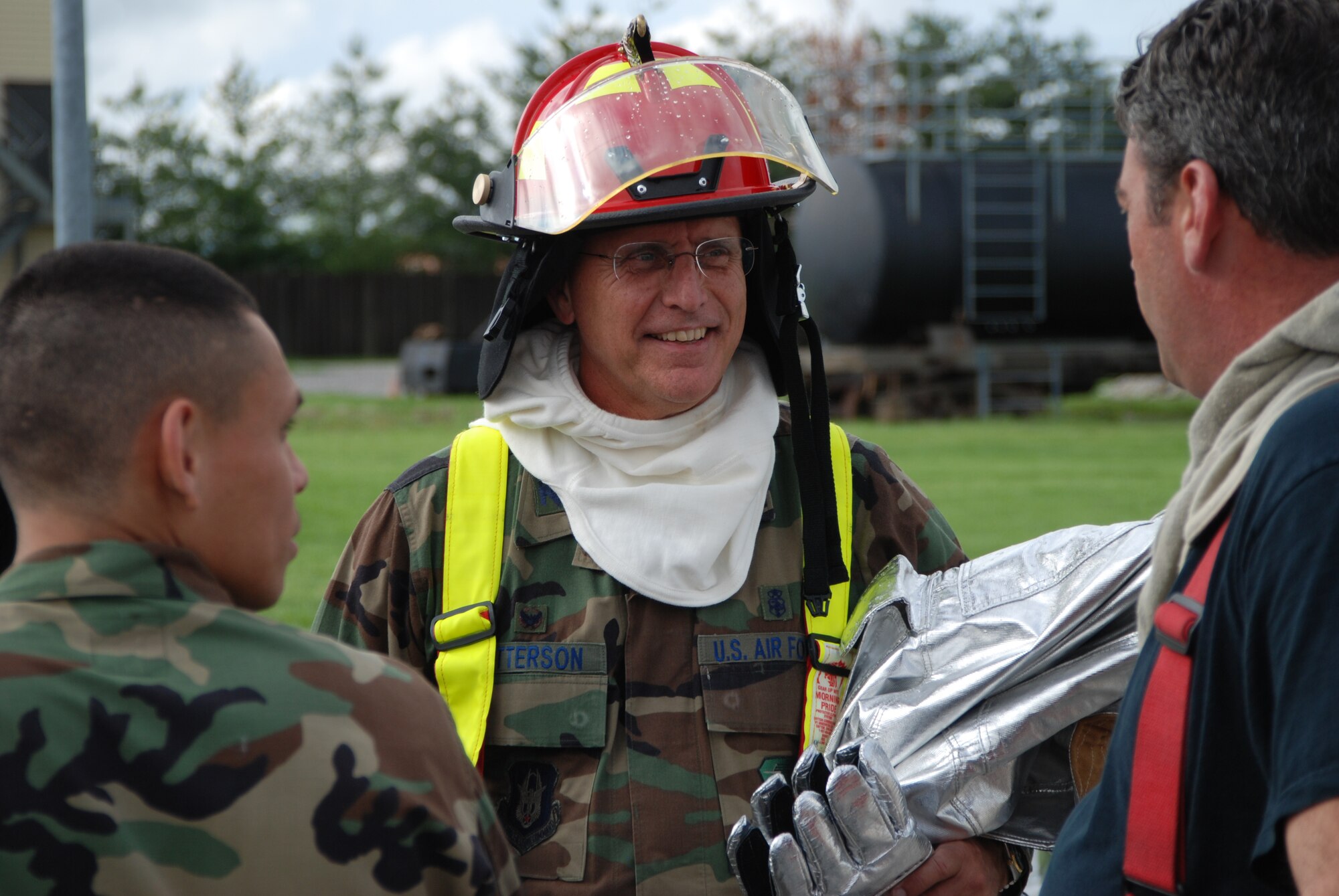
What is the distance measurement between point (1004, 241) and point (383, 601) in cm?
1492

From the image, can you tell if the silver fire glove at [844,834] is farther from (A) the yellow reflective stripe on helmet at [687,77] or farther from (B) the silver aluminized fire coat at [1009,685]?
(A) the yellow reflective stripe on helmet at [687,77]

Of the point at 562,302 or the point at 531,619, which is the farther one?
the point at 562,302

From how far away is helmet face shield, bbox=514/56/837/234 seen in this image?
103 inches

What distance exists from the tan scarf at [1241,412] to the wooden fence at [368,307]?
34.4 meters

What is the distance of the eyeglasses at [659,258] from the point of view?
2.74 metres

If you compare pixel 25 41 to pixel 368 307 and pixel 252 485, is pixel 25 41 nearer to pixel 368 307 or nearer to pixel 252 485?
pixel 368 307

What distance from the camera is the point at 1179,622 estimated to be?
1515 mm

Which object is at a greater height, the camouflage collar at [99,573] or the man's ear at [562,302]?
the man's ear at [562,302]

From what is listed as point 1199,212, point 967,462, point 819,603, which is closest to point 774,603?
point 819,603

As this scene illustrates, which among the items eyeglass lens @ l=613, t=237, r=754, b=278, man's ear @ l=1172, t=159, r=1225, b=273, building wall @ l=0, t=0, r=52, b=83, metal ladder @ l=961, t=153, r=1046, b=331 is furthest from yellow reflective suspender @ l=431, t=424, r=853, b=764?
building wall @ l=0, t=0, r=52, b=83

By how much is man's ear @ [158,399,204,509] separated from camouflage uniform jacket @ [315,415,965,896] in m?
1.06

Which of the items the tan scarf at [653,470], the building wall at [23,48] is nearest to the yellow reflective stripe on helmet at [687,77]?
the tan scarf at [653,470]

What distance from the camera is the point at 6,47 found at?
2575 cm

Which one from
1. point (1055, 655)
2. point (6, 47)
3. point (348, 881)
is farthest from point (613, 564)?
point (6, 47)
